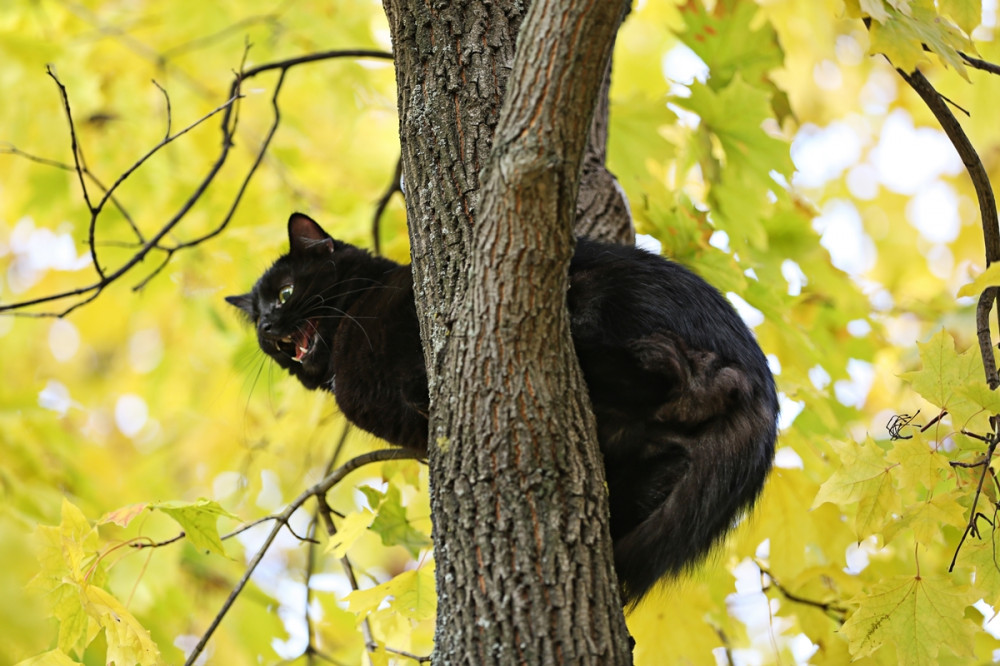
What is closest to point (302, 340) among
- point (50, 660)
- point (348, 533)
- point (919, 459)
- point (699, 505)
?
point (348, 533)

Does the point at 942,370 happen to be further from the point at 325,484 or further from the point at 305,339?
the point at 305,339

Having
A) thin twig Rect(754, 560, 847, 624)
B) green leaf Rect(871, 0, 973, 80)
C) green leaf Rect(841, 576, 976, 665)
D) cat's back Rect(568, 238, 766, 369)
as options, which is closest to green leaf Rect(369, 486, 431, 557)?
cat's back Rect(568, 238, 766, 369)

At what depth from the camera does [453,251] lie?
163cm

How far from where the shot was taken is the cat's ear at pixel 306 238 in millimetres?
2996

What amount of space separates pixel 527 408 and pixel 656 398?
2.32ft

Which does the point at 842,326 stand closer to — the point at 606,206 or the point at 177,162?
the point at 606,206

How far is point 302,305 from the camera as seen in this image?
9.49 feet

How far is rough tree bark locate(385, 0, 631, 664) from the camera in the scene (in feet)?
4.42

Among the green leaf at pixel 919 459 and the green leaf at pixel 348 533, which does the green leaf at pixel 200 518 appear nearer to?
the green leaf at pixel 348 533

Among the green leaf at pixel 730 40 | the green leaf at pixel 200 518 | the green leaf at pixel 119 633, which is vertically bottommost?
the green leaf at pixel 119 633

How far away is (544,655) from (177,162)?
3523mm

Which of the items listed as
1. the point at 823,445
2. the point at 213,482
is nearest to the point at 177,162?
the point at 213,482

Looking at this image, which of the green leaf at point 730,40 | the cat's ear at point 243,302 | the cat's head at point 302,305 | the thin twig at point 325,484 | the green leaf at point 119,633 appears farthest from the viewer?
the cat's ear at point 243,302

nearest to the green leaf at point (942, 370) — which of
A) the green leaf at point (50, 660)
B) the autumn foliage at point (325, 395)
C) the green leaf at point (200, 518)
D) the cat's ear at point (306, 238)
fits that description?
the autumn foliage at point (325, 395)
